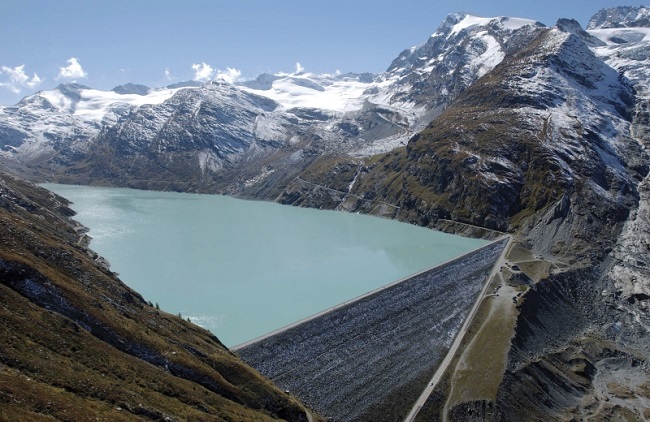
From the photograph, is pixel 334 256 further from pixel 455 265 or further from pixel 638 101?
pixel 638 101

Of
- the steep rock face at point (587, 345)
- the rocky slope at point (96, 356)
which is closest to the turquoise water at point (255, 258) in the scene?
the rocky slope at point (96, 356)

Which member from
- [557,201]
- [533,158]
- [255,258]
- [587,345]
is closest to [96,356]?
[587,345]

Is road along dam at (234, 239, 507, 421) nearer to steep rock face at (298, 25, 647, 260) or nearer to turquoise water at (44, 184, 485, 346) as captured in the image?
turquoise water at (44, 184, 485, 346)

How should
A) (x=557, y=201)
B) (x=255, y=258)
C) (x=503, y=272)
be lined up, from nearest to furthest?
1. (x=503, y=272)
2. (x=255, y=258)
3. (x=557, y=201)

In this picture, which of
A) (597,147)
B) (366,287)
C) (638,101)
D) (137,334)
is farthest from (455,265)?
(638,101)

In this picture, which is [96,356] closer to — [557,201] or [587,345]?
[587,345]

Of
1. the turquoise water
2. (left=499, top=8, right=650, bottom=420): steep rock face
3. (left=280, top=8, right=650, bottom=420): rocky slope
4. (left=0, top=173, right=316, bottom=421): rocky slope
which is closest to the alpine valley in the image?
(left=0, top=173, right=316, bottom=421): rocky slope
